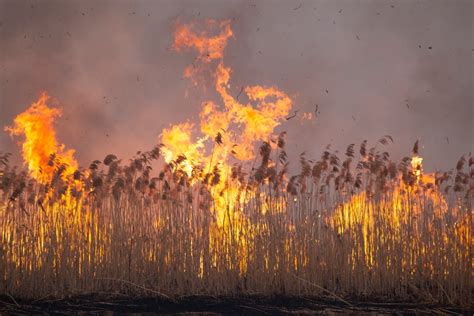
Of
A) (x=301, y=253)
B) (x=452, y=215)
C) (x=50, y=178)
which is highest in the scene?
(x=50, y=178)

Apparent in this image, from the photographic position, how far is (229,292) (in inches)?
313

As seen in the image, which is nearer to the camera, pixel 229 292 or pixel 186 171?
pixel 229 292

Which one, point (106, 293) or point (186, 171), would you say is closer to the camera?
point (106, 293)

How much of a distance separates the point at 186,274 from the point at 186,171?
1549 millimetres

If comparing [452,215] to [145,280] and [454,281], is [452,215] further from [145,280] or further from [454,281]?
[145,280]

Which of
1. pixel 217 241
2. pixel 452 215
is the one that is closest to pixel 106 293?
pixel 217 241

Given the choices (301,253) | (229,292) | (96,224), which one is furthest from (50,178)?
(301,253)

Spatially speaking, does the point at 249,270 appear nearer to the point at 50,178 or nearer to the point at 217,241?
the point at 217,241

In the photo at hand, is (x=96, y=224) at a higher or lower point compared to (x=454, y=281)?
higher

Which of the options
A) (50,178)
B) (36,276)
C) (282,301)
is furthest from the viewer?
(50,178)

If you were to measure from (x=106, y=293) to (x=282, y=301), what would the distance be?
97.3 inches

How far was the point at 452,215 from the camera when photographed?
8414mm

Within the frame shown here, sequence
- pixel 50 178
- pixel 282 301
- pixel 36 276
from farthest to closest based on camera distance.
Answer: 1. pixel 50 178
2. pixel 36 276
3. pixel 282 301

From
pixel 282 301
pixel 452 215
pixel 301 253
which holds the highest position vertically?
pixel 452 215
